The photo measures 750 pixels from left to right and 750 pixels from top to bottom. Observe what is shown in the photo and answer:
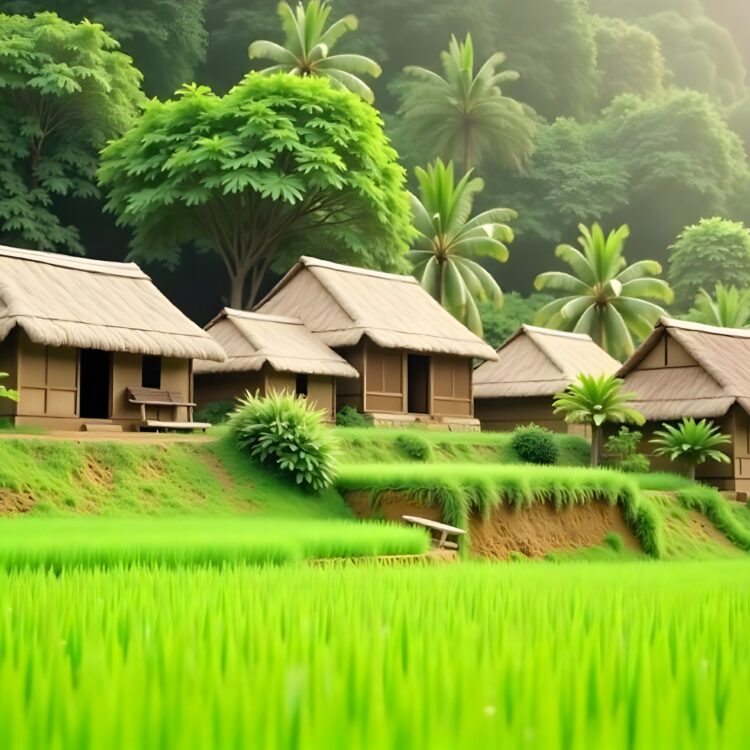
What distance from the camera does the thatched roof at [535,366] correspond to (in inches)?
1681

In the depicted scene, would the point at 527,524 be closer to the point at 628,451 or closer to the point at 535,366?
the point at 628,451

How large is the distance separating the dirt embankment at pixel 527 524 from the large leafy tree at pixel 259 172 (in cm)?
1967

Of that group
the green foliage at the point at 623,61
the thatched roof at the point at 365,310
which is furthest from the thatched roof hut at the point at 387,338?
the green foliage at the point at 623,61

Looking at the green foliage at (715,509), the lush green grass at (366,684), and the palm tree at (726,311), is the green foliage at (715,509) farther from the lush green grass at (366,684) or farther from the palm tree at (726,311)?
the lush green grass at (366,684)

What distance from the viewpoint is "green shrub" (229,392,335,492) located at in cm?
2308

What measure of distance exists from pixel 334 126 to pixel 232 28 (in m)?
21.8

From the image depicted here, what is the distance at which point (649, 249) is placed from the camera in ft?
237

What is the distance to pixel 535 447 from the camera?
33.7 meters

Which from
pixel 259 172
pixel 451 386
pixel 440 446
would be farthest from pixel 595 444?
pixel 259 172

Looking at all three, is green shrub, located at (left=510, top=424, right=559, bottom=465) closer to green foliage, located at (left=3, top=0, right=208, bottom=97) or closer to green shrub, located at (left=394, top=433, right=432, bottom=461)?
green shrub, located at (left=394, top=433, right=432, bottom=461)

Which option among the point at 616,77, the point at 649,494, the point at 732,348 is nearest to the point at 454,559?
the point at 649,494

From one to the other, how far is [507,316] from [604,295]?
6.79m

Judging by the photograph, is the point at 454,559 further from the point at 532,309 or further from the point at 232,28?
the point at 232,28

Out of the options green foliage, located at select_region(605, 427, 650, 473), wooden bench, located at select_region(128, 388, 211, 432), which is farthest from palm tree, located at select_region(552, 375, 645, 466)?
wooden bench, located at select_region(128, 388, 211, 432)
